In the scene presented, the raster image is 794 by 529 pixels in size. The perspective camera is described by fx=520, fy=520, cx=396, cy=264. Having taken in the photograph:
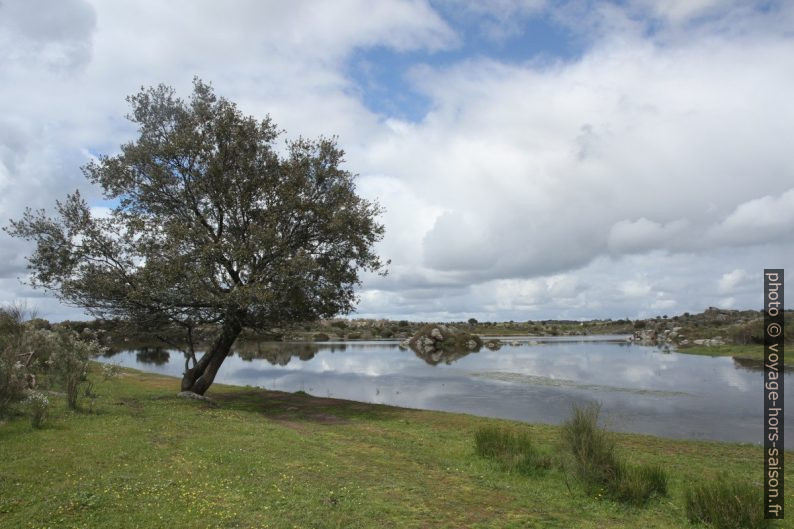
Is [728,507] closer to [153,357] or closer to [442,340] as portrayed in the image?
[153,357]

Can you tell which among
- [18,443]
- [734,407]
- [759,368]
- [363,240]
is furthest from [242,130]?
[759,368]

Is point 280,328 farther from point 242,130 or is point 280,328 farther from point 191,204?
point 242,130

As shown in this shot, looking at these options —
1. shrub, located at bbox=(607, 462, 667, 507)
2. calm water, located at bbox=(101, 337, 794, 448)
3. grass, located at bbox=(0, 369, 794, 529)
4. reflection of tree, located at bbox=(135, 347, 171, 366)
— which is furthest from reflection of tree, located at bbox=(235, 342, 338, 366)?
shrub, located at bbox=(607, 462, 667, 507)

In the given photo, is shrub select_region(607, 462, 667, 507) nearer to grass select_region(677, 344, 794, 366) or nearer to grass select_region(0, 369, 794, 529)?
grass select_region(0, 369, 794, 529)

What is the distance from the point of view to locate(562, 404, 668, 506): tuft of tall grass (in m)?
12.0

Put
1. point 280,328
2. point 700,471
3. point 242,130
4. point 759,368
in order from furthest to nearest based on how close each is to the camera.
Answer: point 759,368
point 280,328
point 242,130
point 700,471

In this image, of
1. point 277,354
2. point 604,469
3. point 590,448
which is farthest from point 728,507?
point 277,354

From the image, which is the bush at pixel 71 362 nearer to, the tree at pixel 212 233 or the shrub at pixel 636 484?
the tree at pixel 212 233

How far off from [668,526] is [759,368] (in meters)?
56.3

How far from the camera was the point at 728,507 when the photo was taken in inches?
409

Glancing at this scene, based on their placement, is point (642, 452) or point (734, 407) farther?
point (734, 407)

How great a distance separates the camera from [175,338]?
103 feet

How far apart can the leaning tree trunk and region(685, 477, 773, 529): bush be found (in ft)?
Answer: 71.4

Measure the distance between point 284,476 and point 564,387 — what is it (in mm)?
33749
